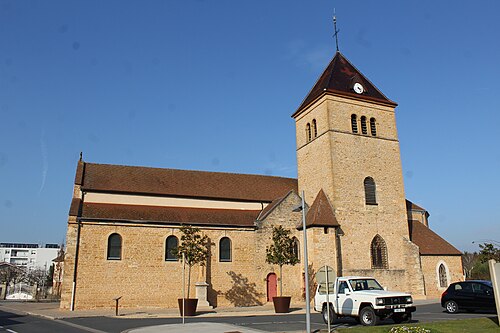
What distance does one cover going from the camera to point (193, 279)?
26.1 meters

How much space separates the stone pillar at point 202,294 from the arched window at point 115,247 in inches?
204

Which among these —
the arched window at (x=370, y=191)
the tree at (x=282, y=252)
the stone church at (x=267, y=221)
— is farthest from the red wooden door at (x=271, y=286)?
the arched window at (x=370, y=191)

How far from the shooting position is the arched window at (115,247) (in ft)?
82.8

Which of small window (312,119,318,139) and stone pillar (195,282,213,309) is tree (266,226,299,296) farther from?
small window (312,119,318,139)


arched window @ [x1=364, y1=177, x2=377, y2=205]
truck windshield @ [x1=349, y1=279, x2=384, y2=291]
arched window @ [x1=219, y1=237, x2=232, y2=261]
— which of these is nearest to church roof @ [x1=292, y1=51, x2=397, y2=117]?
arched window @ [x1=364, y1=177, x2=377, y2=205]

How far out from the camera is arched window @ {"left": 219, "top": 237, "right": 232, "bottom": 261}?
89.5 feet

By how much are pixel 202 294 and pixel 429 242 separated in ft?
56.9

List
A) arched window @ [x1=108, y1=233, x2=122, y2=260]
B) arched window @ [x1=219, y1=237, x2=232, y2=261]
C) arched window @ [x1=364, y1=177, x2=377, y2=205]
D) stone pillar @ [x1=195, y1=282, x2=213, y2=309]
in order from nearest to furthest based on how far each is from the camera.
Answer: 1. stone pillar @ [x1=195, y1=282, x2=213, y2=309]
2. arched window @ [x1=108, y1=233, x2=122, y2=260]
3. arched window @ [x1=219, y1=237, x2=232, y2=261]
4. arched window @ [x1=364, y1=177, x2=377, y2=205]

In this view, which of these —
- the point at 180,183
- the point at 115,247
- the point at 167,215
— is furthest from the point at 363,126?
the point at 115,247

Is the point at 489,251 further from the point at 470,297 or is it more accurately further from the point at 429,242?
the point at 470,297

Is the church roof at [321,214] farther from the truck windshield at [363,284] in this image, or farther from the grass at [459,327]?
the grass at [459,327]

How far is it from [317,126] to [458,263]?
1437cm

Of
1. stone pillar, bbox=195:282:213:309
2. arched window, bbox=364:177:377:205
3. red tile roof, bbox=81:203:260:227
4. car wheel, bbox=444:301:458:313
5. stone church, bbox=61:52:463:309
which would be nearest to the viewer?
car wheel, bbox=444:301:458:313

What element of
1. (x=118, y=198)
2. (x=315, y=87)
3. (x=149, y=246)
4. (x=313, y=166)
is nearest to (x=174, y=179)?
(x=118, y=198)
